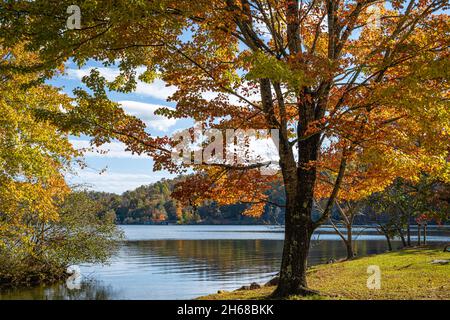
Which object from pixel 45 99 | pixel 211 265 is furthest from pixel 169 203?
pixel 45 99

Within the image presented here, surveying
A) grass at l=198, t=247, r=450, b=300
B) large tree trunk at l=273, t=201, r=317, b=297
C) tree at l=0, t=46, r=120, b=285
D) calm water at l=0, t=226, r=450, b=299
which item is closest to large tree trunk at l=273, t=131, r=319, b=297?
large tree trunk at l=273, t=201, r=317, b=297

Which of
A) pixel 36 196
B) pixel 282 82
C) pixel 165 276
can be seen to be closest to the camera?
pixel 282 82

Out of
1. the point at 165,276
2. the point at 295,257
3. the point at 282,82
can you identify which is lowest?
the point at 165,276

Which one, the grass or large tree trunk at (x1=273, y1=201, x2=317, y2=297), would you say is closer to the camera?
large tree trunk at (x1=273, y1=201, x2=317, y2=297)

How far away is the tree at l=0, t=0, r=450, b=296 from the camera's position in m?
12.2

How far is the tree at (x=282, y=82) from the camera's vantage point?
12.2 meters

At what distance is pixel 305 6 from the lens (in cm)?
1502

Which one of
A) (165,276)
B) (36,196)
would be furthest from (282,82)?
(165,276)

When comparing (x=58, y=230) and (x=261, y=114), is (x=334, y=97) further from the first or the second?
(x=58, y=230)

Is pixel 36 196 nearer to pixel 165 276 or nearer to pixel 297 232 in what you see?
pixel 297 232

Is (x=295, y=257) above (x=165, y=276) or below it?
above

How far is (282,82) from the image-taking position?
41.1 ft

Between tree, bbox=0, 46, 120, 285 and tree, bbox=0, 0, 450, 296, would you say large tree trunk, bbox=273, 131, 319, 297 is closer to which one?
tree, bbox=0, 0, 450, 296

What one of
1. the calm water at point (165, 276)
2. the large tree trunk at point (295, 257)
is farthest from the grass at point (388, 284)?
the calm water at point (165, 276)
